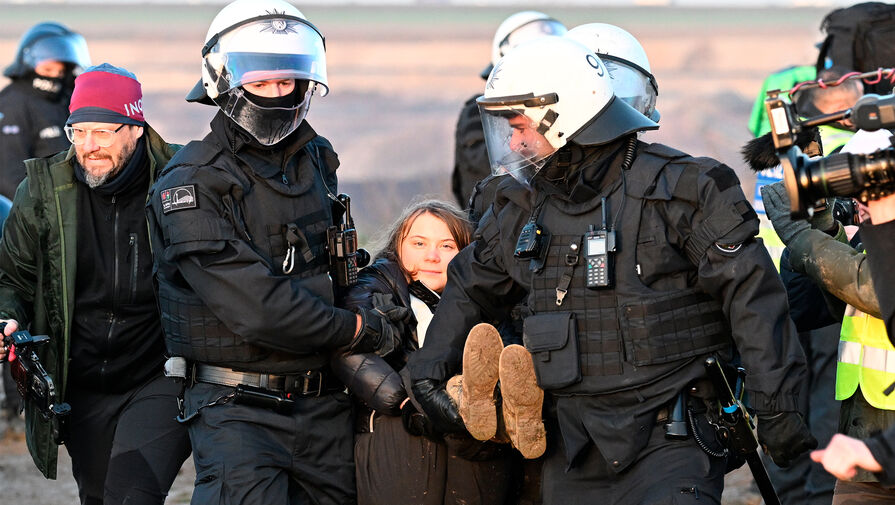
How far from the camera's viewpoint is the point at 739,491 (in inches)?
314

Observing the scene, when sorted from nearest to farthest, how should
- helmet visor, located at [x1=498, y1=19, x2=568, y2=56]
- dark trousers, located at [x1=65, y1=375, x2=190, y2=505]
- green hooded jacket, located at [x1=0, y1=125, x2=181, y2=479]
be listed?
dark trousers, located at [x1=65, y1=375, x2=190, y2=505]
green hooded jacket, located at [x1=0, y1=125, x2=181, y2=479]
helmet visor, located at [x1=498, y1=19, x2=568, y2=56]

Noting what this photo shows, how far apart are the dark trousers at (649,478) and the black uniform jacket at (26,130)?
5.95 meters

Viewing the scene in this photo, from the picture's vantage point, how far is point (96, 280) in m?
5.53

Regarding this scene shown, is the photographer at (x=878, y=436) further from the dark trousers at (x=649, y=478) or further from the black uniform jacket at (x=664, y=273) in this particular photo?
the dark trousers at (x=649, y=478)

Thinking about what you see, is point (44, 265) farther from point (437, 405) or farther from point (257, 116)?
point (437, 405)

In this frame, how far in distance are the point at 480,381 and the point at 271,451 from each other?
2.97ft

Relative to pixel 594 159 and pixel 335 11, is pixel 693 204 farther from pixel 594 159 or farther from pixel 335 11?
pixel 335 11

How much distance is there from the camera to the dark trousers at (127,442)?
526 cm


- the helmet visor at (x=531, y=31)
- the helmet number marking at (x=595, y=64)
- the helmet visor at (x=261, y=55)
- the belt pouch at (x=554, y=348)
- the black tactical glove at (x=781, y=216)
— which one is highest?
the helmet visor at (x=531, y=31)

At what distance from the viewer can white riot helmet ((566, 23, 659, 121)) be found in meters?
5.60

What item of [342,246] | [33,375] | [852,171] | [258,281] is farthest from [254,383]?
[852,171]

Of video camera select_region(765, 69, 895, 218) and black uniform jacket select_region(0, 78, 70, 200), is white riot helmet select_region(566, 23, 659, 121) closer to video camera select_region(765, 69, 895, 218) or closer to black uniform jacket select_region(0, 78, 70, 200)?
video camera select_region(765, 69, 895, 218)

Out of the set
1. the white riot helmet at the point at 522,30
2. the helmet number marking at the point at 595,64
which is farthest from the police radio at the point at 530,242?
the white riot helmet at the point at 522,30

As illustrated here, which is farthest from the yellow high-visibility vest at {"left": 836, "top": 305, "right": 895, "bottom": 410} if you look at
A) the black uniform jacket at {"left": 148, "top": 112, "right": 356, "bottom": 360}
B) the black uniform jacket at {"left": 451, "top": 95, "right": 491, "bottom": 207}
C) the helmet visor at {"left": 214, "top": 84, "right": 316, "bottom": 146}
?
the black uniform jacket at {"left": 451, "top": 95, "right": 491, "bottom": 207}
